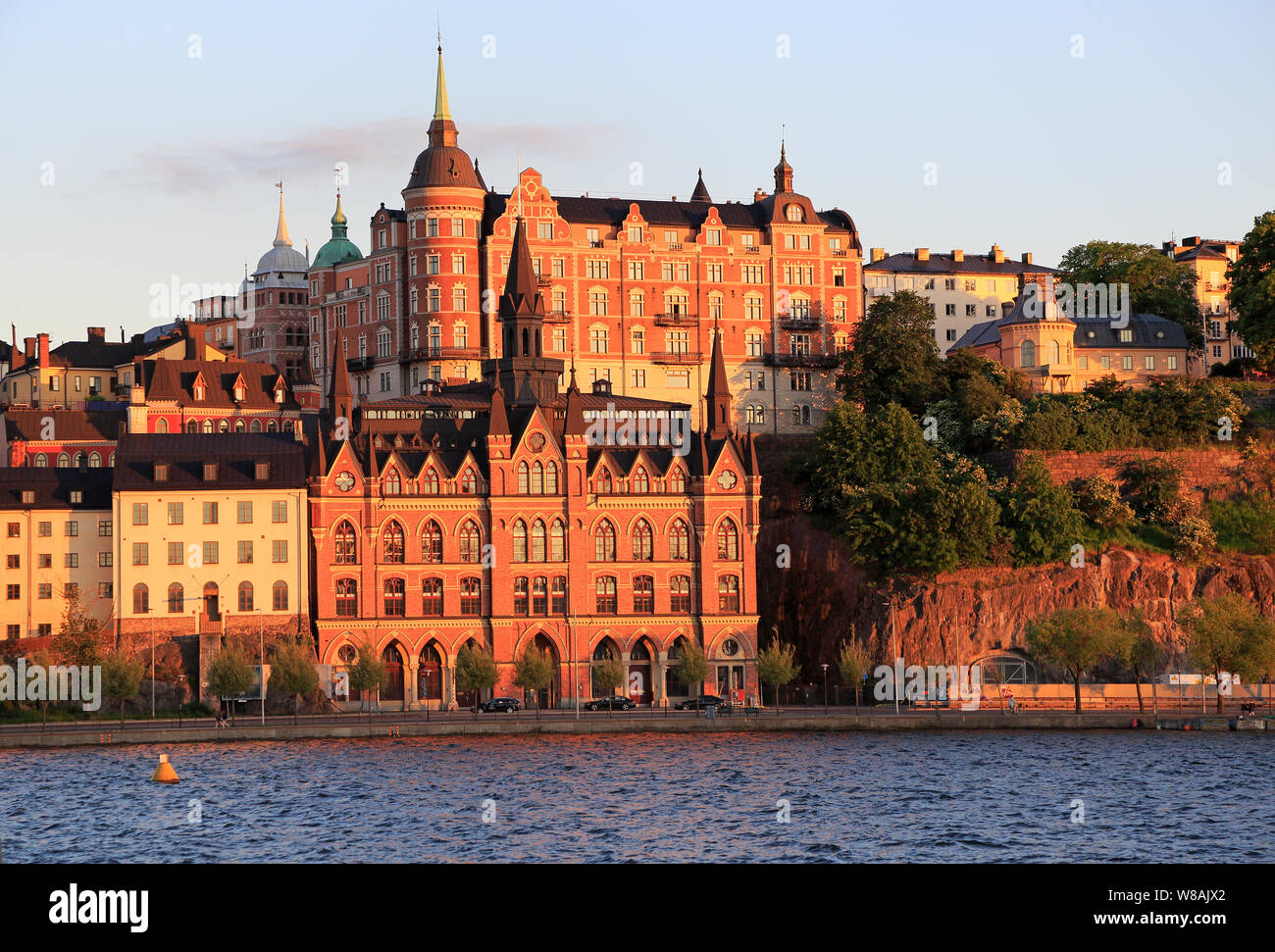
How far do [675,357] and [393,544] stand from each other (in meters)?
36.5

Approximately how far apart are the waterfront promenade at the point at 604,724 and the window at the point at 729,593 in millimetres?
12084

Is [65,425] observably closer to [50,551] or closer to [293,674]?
[50,551]

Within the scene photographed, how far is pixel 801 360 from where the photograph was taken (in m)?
146

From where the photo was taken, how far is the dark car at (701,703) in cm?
11106

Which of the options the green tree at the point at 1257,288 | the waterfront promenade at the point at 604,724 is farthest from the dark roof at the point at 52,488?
the green tree at the point at 1257,288

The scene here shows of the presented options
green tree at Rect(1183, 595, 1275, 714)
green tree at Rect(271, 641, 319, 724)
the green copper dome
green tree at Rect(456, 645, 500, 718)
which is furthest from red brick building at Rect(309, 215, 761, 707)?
the green copper dome

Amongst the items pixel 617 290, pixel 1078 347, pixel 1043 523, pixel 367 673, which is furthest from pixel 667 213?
pixel 367 673

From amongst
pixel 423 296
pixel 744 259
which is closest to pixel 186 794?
pixel 423 296

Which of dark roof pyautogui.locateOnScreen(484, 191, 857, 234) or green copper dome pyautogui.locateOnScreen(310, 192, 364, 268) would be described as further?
green copper dome pyautogui.locateOnScreen(310, 192, 364, 268)

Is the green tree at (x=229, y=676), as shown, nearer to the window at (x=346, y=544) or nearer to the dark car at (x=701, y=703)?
the window at (x=346, y=544)

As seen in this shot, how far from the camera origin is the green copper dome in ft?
550

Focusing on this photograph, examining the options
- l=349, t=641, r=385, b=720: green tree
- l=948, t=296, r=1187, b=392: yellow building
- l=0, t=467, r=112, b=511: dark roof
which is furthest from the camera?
l=948, t=296, r=1187, b=392: yellow building

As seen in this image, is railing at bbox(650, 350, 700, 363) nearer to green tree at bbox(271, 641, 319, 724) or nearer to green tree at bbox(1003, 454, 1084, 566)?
green tree at bbox(1003, 454, 1084, 566)

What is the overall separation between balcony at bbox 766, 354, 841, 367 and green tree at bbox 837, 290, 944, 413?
17.0ft
